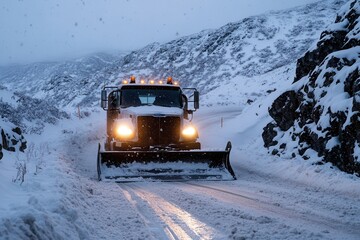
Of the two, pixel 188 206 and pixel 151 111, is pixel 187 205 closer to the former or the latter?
pixel 188 206

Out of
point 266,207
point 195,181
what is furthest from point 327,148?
point 266,207

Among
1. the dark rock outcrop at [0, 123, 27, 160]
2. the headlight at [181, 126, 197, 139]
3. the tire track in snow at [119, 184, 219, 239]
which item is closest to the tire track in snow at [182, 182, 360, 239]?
the tire track in snow at [119, 184, 219, 239]

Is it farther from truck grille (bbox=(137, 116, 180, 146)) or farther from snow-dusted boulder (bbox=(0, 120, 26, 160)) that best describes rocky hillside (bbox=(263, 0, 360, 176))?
snow-dusted boulder (bbox=(0, 120, 26, 160))

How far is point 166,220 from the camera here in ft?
15.9

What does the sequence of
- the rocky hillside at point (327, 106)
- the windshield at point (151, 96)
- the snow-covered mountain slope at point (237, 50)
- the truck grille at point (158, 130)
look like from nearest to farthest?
the rocky hillside at point (327, 106) < the truck grille at point (158, 130) < the windshield at point (151, 96) < the snow-covered mountain slope at point (237, 50)

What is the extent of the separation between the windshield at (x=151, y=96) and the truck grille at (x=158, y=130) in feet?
3.73

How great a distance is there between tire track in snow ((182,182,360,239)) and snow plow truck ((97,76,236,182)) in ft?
5.71

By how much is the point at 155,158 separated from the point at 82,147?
20.7 feet

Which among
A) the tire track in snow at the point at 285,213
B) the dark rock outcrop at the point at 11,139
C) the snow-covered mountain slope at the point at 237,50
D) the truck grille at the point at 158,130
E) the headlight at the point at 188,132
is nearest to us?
the tire track in snow at the point at 285,213

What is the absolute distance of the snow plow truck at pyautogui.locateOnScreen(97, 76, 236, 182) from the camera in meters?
8.67

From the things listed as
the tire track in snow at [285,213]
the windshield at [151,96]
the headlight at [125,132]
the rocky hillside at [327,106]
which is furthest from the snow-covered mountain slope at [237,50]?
the tire track in snow at [285,213]

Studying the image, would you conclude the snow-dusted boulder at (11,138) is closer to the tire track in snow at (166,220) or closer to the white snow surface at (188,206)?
the white snow surface at (188,206)

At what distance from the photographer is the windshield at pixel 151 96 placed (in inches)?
414

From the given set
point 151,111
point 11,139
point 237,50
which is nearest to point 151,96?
point 151,111
